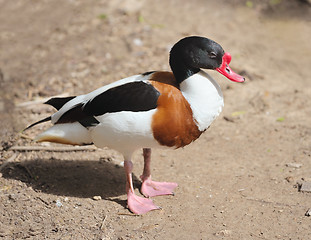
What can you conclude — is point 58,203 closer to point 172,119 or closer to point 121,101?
point 121,101

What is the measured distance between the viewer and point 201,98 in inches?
130

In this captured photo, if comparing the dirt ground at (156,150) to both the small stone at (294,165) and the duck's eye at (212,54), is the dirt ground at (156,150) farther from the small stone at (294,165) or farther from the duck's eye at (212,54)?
the duck's eye at (212,54)

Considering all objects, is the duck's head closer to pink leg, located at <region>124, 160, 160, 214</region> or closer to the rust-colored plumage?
the rust-colored plumage

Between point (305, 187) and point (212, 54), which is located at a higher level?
point (212, 54)

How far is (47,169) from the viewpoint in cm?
419

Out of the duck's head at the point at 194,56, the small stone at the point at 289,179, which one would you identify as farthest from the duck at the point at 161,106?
the small stone at the point at 289,179

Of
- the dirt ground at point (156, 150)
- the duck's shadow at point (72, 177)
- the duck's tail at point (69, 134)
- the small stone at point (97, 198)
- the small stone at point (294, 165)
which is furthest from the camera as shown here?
the small stone at point (294, 165)

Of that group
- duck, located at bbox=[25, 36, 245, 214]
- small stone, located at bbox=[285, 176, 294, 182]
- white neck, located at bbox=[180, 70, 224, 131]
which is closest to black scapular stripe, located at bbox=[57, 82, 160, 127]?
duck, located at bbox=[25, 36, 245, 214]

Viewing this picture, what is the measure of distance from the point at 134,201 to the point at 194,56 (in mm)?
1270

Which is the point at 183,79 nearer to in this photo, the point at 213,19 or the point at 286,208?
the point at 286,208

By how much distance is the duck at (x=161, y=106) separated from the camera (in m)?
3.25

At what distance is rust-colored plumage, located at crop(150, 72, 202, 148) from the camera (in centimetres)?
323

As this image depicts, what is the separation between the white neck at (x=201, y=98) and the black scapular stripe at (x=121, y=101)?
24cm

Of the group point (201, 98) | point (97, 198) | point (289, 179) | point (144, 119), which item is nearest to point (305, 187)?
point (289, 179)
